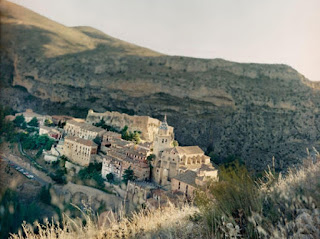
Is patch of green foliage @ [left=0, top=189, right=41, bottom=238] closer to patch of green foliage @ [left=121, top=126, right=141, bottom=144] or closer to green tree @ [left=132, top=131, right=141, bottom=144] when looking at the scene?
patch of green foliage @ [left=121, top=126, right=141, bottom=144]

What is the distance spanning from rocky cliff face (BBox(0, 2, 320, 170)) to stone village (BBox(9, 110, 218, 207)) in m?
12.0

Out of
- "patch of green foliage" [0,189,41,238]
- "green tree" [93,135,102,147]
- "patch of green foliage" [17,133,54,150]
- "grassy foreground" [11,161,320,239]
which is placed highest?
"grassy foreground" [11,161,320,239]

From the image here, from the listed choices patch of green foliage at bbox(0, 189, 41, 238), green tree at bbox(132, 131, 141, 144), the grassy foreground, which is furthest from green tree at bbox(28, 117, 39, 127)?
the grassy foreground

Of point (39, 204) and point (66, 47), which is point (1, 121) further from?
point (66, 47)

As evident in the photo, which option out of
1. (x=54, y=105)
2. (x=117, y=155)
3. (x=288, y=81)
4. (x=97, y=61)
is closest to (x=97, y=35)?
(x=97, y=61)

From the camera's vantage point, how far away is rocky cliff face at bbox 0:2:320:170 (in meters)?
33.0

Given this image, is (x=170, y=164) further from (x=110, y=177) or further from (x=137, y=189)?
(x=110, y=177)

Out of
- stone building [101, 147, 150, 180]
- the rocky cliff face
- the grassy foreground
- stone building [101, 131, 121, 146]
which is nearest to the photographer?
the grassy foreground

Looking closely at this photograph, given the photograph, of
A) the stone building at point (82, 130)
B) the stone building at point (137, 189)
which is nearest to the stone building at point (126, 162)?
the stone building at point (137, 189)

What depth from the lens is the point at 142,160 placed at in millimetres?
20031

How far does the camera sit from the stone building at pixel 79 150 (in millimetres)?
22109

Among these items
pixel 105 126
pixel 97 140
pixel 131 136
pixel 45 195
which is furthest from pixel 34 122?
pixel 45 195

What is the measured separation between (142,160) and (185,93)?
2029 cm

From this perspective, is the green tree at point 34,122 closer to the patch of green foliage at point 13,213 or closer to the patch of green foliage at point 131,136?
the patch of green foliage at point 131,136
